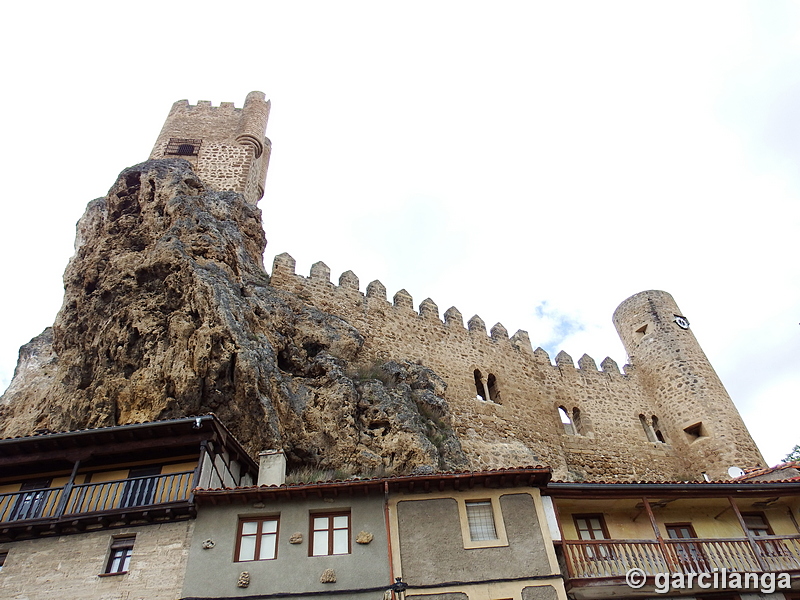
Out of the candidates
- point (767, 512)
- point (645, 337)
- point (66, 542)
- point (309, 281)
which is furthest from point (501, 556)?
point (645, 337)

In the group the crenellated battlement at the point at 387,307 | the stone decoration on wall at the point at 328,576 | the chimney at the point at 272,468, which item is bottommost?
the stone decoration on wall at the point at 328,576

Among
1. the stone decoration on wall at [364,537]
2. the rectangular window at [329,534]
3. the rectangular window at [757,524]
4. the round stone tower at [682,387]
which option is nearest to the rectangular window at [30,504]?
the rectangular window at [329,534]

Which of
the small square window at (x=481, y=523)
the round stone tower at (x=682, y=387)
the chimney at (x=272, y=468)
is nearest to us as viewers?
the small square window at (x=481, y=523)

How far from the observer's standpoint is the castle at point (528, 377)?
2212 cm

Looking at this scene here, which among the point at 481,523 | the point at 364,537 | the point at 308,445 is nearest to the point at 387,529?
the point at 364,537

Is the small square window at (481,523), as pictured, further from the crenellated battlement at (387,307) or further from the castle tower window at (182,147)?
the castle tower window at (182,147)

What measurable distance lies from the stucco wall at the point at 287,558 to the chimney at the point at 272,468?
117 centimetres

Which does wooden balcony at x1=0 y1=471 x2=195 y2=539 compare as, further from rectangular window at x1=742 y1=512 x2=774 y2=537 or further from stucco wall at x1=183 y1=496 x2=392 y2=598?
rectangular window at x1=742 y1=512 x2=774 y2=537

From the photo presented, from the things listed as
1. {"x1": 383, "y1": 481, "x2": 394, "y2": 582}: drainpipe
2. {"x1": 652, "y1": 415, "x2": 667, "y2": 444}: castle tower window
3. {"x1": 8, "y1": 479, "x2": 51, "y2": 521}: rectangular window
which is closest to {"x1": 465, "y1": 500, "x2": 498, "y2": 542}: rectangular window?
{"x1": 383, "y1": 481, "x2": 394, "y2": 582}: drainpipe

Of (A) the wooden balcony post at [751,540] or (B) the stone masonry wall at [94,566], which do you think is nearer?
(B) the stone masonry wall at [94,566]

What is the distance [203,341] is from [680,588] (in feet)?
37.6

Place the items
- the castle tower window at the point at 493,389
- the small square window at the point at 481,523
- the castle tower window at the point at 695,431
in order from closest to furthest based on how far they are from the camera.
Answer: the small square window at the point at 481,523 < the castle tower window at the point at 493,389 < the castle tower window at the point at 695,431

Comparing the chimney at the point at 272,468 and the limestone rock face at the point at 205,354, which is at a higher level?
the limestone rock face at the point at 205,354

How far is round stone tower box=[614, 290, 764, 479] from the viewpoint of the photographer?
2532 cm
